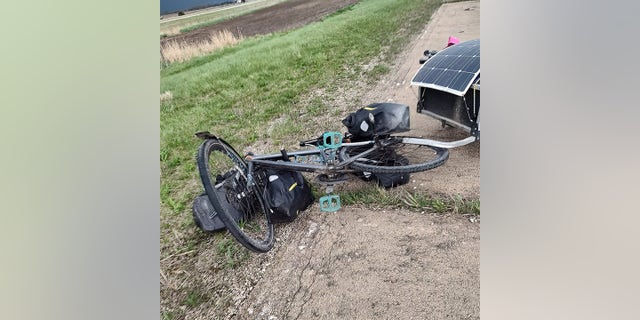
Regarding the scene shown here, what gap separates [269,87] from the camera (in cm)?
328

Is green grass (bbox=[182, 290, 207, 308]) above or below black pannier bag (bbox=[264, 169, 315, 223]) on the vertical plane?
below

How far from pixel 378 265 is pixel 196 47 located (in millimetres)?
1675

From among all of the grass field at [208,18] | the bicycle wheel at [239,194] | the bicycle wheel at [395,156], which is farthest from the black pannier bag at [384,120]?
the grass field at [208,18]

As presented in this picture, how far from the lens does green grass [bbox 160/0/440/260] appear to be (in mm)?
2121

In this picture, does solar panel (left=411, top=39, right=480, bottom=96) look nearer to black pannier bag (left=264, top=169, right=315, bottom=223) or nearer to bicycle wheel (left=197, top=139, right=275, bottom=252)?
black pannier bag (left=264, top=169, right=315, bottom=223)

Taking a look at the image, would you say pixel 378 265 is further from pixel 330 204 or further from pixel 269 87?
pixel 269 87

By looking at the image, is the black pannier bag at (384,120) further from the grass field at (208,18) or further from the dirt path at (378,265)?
the grass field at (208,18)

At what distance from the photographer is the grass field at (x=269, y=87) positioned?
197cm

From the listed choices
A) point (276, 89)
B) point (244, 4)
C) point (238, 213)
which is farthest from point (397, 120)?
point (276, 89)

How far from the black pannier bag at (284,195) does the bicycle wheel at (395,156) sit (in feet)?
0.89

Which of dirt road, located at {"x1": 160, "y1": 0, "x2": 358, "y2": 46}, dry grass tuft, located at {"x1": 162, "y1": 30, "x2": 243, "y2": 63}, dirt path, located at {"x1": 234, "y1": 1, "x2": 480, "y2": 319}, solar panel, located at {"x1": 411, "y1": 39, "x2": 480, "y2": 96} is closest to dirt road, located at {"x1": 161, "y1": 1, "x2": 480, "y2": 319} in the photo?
dirt path, located at {"x1": 234, "y1": 1, "x2": 480, "y2": 319}

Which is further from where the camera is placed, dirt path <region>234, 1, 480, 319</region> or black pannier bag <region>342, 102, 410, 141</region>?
black pannier bag <region>342, 102, 410, 141</region>

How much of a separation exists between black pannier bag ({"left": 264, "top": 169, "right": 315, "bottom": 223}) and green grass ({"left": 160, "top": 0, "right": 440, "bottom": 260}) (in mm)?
467
